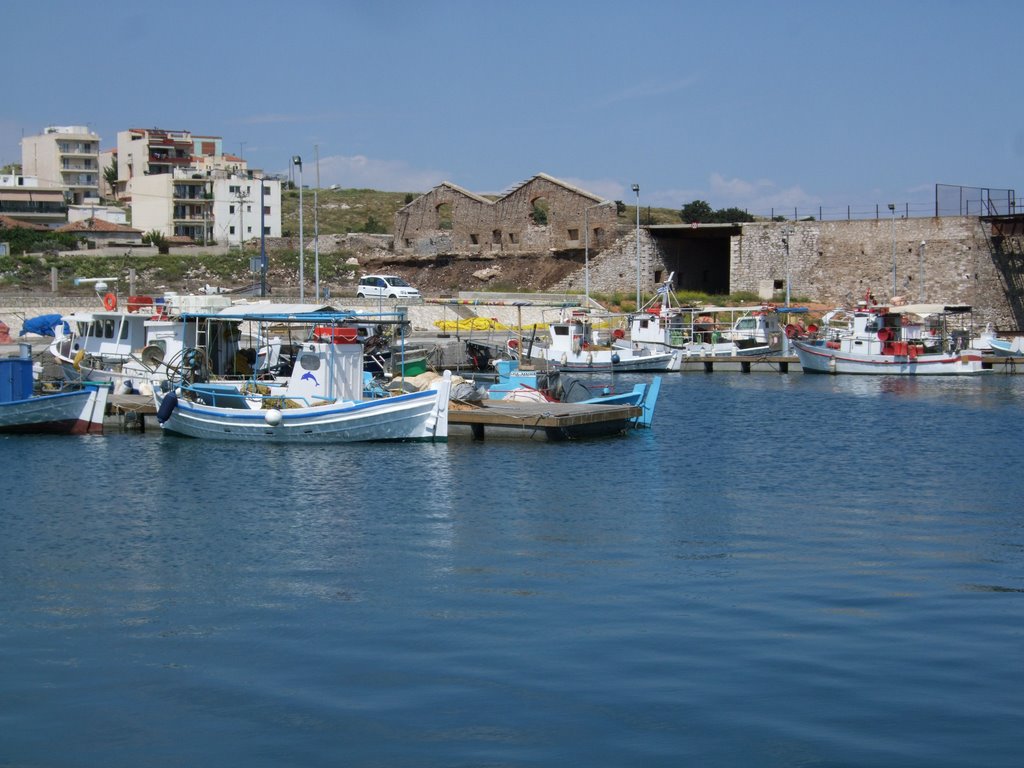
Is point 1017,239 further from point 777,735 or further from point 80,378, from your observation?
point 777,735

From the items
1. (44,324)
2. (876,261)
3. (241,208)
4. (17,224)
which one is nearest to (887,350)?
(876,261)

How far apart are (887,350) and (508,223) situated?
23.9 meters

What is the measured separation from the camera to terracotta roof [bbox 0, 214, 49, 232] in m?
78.1

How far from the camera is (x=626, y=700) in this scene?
9.74 metres

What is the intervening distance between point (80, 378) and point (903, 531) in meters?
18.7

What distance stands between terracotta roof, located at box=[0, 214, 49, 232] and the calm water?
60.3 metres

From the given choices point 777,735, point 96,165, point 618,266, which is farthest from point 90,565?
point 96,165

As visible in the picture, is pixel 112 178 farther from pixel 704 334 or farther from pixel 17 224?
pixel 704 334

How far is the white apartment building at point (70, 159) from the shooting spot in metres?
104

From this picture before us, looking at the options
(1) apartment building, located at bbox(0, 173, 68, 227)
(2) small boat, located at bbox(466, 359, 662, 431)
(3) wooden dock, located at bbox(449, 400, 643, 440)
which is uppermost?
(1) apartment building, located at bbox(0, 173, 68, 227)

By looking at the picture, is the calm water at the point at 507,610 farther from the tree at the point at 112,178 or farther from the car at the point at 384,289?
the tree at the point at 112,178

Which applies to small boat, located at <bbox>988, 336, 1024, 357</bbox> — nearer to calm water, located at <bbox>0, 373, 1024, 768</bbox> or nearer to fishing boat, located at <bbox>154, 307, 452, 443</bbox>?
calm water, located at <bbox>0, 373, 1024, 768</bbox>

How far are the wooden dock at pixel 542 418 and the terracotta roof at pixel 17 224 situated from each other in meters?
60.9

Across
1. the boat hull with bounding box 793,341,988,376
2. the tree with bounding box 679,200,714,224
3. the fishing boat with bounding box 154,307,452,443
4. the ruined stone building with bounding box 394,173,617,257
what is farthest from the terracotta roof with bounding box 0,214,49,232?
the fishing boat with bounding box 154,307,452,443
